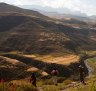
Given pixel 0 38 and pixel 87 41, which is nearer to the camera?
pixel 0 38

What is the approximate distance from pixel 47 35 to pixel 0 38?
54.8 ft

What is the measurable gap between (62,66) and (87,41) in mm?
63658

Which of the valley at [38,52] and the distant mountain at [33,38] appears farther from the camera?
the distant mountain at [33,38]

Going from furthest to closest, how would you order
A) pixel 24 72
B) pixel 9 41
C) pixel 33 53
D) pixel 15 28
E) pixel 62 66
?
pixel 15 28, pixel 9 41, pixel 33 53, pixel 62 66, pixel 24 72

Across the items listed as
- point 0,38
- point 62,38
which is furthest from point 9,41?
point 62,38

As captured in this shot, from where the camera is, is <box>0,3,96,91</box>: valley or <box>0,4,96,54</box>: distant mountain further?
<box>0,4,96,54</box>: distant mountain

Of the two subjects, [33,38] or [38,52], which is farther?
[33,38]

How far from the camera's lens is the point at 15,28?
11212cm

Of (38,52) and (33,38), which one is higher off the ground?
(33,38)

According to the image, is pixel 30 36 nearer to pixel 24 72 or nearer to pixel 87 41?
pixel 87 41

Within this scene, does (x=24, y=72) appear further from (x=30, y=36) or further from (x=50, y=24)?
(x=50, y=24)

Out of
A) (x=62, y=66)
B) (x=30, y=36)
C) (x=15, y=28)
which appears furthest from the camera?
(x=15, y=28)

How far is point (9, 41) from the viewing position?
96562 mm

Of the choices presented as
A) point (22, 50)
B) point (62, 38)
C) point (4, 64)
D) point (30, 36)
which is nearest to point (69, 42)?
point (62, 38)
